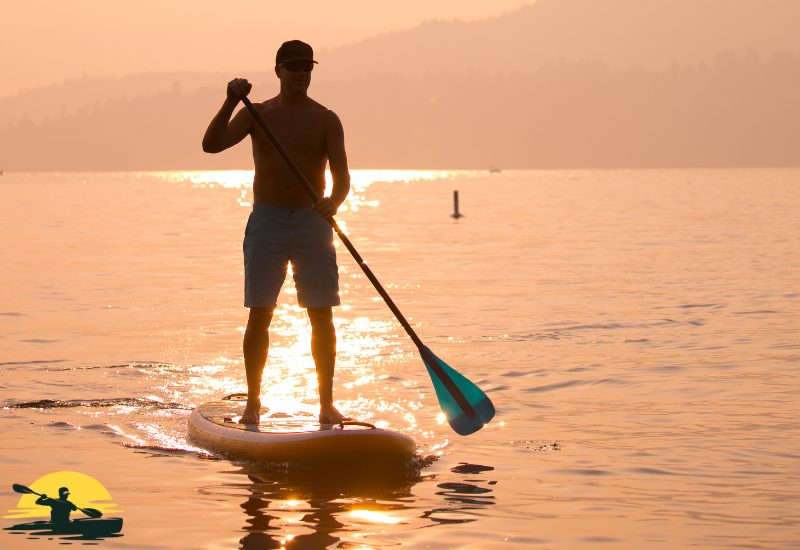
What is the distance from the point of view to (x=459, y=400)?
23.4ft

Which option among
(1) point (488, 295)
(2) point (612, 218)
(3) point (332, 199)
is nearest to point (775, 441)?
(3) point (332, 199)

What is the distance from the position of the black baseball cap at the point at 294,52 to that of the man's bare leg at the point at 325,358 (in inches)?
67.1

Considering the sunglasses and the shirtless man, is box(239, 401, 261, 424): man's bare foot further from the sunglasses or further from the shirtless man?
the sunglasses

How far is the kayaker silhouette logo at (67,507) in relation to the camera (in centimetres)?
537

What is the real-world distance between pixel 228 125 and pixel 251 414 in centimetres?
203

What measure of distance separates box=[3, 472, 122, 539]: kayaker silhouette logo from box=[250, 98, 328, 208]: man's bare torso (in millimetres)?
2183

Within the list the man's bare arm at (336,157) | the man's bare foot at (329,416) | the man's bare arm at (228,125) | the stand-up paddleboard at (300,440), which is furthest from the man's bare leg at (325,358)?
the man's bare arm at (228,125)

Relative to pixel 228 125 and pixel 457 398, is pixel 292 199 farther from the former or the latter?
pixel 457 398

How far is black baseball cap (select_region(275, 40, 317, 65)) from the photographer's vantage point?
21.5 ft

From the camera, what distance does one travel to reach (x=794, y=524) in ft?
17.6

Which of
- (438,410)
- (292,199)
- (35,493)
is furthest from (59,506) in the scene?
(438,410)

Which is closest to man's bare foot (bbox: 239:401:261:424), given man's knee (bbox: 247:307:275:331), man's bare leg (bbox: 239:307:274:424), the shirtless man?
man's bare leg (bbox: 239:307:274:424)

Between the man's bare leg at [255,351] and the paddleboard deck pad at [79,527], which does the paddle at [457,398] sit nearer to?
the man's bare leg at [255,351]

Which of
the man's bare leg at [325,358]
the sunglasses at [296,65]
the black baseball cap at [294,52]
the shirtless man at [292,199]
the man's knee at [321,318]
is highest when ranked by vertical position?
the black baseball cap at [294,52]
